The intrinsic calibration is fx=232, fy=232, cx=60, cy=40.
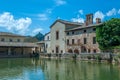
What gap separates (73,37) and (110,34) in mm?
12634

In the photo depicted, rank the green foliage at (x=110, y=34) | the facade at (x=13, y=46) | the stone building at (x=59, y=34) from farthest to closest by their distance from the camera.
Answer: the facade at (x=13, y=46) < the stone building at (x=59, y=34) < the green foliage at (x=110, y=34)

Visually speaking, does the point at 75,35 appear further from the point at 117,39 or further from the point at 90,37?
the point at 117,39

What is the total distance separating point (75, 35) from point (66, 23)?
17.0 ft

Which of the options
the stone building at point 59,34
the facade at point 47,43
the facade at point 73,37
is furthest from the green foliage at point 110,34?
the facade at point 47,43

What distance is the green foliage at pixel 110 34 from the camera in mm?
39938

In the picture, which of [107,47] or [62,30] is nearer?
[107,47]

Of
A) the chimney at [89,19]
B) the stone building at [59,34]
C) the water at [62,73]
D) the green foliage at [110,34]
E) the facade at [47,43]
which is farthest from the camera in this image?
the facade at [47,43]

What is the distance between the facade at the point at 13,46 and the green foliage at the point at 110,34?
26.0 m

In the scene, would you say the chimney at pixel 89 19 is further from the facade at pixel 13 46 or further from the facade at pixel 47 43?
the facade at pixel 13 46

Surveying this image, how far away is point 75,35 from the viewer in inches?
2009

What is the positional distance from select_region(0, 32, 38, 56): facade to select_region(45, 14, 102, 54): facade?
7071 mm

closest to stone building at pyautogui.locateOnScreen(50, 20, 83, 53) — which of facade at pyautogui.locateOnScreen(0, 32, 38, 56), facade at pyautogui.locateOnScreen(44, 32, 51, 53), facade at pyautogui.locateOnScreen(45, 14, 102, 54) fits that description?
facade at pyautogui.locateOnScreen(45, 14, 102, 54)

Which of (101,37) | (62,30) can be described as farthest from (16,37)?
(101,37)

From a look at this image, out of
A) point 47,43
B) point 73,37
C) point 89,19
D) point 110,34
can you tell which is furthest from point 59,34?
point 110,34
